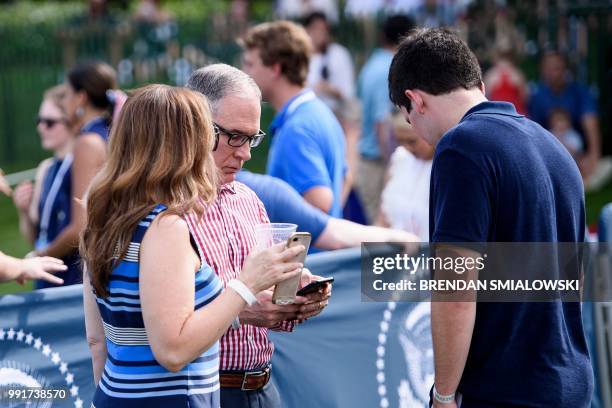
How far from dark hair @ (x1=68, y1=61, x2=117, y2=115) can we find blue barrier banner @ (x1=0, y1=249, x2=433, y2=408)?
1.96 metres

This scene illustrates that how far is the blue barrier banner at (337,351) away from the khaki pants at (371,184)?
3.88m

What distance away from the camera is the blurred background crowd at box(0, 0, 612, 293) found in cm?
777

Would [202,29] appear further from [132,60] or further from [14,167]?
[14,167]

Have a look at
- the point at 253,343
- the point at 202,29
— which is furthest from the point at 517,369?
the point at 202,29

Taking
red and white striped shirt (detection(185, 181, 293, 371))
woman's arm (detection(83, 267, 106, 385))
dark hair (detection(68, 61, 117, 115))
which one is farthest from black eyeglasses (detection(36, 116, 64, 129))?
woman's arm (detection(83, 267, 106, 385))

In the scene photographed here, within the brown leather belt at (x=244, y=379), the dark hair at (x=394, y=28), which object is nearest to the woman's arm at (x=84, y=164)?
the brown leather belt at (x=244, y=379)

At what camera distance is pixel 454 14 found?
13789mm

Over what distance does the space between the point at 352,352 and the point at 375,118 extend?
4650 mm

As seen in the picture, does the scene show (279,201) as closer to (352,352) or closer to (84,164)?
(352,352)

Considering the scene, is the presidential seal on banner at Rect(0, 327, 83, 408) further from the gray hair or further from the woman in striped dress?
the gray hair

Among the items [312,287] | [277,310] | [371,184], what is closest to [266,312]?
[277,310]

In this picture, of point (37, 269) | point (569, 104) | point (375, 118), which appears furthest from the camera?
point (569, 104)

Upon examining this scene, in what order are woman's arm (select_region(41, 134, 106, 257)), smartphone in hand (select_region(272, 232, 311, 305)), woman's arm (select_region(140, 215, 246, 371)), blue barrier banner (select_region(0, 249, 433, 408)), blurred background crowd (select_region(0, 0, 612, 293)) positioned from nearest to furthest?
woman's arm (select_region(140, 215, 246, 371)) < smartphone in hand (select_region(272, 232, 311, 305)) < blue barrier banner (select_region(0, 249, 433, 408)) < woman's arm (select_region(41, 134, 106, 257)) < blurred background crowd (select_region(0, 0, 612, 293))

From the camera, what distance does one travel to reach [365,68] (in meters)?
9.42
